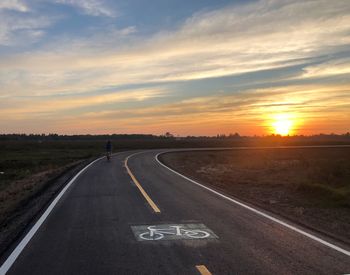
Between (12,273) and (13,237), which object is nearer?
(12,273)

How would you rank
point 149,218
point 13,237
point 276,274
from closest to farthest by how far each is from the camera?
point 276,274 → point 13,237 → point 149,218

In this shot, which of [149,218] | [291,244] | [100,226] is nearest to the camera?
[291,244]

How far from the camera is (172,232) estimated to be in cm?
882

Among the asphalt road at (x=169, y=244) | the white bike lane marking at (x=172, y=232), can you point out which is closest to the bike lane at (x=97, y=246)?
the asphalt road at (x=169, y=244)

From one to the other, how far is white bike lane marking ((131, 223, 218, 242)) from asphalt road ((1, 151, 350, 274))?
0.8 inches

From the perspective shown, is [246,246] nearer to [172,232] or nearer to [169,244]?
[169,244]

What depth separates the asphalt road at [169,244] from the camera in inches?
254

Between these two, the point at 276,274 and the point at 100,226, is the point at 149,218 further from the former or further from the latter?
the point at 276,274

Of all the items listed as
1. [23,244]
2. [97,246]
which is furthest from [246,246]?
[23,244]

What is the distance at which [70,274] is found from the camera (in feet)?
20.1

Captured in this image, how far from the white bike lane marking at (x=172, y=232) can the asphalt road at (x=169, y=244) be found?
0.02 meters

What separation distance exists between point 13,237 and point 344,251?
6324 millimetres

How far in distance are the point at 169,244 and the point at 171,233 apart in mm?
915

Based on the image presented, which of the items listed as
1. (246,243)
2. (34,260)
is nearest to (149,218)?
(246,243)
